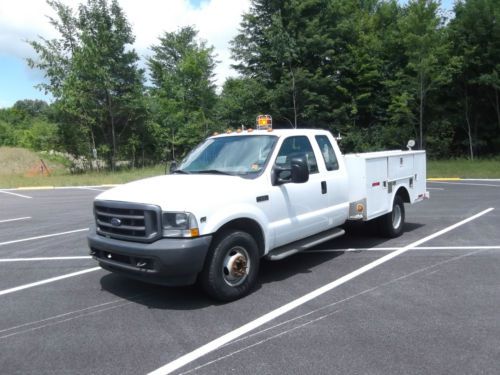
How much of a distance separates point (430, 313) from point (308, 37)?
2719 centimetres

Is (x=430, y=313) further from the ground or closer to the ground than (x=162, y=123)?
closer to the ground

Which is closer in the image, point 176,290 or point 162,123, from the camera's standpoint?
point 176,290

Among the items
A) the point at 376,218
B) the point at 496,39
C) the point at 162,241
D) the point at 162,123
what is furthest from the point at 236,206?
the point at 162,123

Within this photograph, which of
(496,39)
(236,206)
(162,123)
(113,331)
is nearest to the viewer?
(113,331)

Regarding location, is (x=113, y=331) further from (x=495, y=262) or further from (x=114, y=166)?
(x=114, y=166)

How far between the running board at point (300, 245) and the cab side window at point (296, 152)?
3.05 ft

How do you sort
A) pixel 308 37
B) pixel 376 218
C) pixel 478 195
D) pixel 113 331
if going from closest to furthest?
pixel 113 331 → pixel 376 218 → pixel 478 195 → pixel 308 37

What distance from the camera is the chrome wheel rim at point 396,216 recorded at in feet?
26.1

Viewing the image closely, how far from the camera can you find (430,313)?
4.45 meters

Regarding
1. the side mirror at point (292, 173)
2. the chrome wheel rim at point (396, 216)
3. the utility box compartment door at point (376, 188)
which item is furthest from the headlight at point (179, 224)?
the chrome wheel rim at point (396, 216)

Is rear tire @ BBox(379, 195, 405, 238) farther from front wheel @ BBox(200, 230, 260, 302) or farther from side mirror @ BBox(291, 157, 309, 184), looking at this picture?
front wheel @ BBox(200, 230, 260, 302)

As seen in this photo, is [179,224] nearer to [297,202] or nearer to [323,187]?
[297,202]

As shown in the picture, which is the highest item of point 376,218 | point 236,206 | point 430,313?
point 236,206

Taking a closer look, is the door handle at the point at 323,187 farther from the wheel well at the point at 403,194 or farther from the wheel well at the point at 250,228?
the wheel well at the point at 403,194
